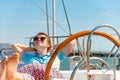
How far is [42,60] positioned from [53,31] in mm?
Answer: 2725

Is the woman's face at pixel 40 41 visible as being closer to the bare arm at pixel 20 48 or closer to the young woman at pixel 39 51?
the young woman at pixel 39 51

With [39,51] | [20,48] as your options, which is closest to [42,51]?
[39,51]

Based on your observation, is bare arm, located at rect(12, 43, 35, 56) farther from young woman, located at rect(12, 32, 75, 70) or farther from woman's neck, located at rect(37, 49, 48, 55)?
woman's neck, located at rect(37, 49, 48, 55)

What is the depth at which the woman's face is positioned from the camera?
3.23 metres

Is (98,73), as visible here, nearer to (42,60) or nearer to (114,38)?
(114,38)

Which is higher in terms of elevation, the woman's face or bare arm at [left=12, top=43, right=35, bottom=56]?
the woman's face

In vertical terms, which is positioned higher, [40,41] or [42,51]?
[40,41]

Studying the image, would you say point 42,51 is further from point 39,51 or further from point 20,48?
point 20,48

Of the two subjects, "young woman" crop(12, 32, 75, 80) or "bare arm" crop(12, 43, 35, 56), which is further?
"bare arm" crop(12, 43, 35, 56)

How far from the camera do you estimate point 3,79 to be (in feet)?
5.86

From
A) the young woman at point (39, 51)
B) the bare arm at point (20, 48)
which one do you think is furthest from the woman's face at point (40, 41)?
the bare arm at point (20, 48)

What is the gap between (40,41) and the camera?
326 centimetres

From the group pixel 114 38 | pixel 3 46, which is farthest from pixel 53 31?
pixel 114 38

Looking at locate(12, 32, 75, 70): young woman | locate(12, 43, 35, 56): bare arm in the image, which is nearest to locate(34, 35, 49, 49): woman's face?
locate(12, 32, 75, 70): young woman
